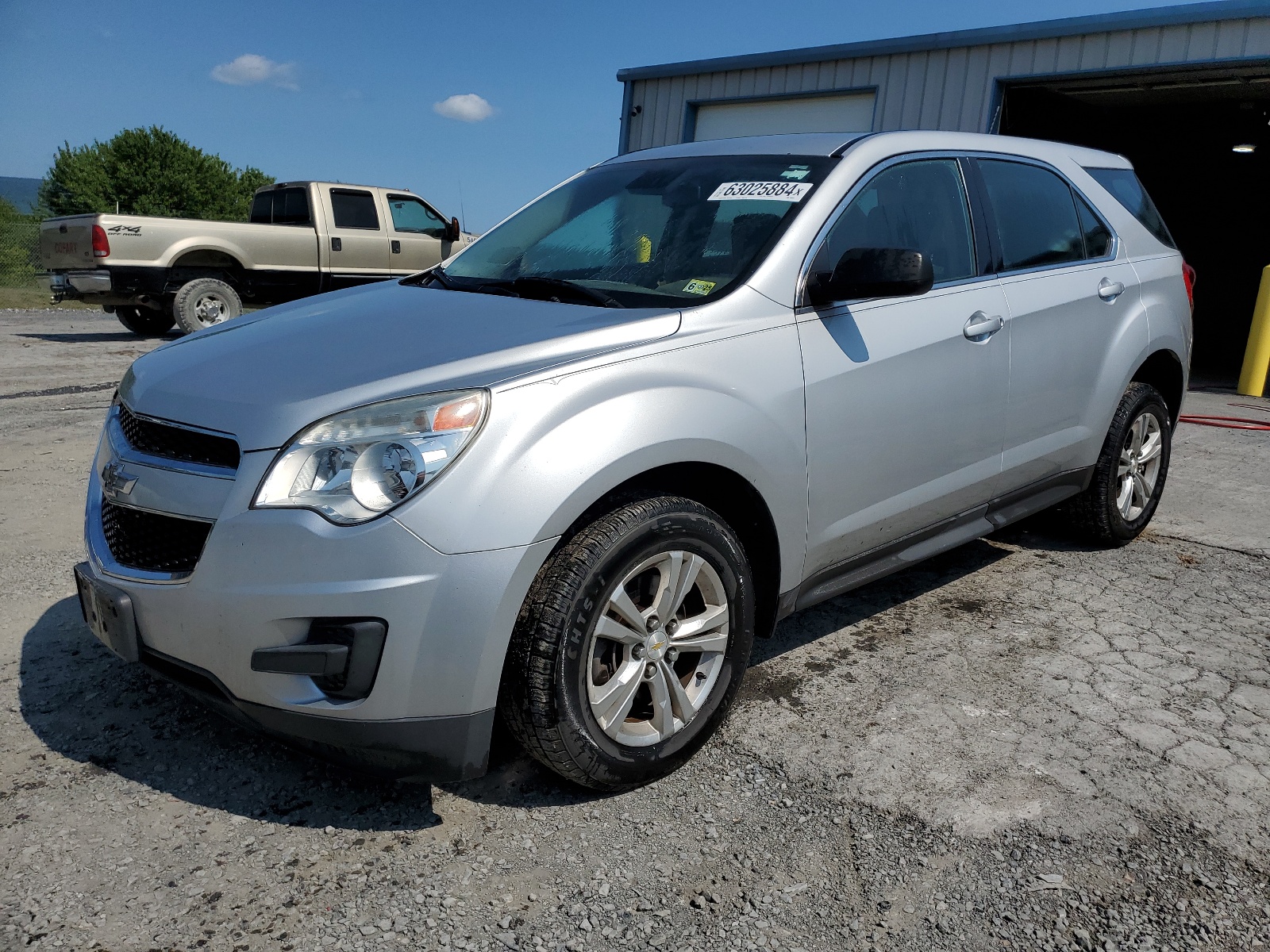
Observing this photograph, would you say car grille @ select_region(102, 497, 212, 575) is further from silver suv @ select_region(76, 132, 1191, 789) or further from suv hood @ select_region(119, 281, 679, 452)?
suv hood @ select_region(119, 281, 679, 452)

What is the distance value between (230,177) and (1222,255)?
58282 millimetres

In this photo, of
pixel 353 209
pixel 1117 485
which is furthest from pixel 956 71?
pixel 1117 485

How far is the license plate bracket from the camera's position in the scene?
92.7 inches

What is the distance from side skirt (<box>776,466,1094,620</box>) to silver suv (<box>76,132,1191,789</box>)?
15 mm

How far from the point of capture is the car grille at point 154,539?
7.52ft

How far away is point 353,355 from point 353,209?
11.7 meters

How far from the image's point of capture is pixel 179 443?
2.42 metres

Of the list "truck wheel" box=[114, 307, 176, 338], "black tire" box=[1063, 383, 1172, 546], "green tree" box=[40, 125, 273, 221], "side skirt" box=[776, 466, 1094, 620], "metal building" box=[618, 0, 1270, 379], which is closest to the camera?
"side skirt" box=[776, 466, 1094, 620]

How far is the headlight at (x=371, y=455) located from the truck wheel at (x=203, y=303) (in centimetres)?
1069

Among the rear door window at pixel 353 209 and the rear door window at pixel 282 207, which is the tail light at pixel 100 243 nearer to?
the rear door window at pixel 282 207

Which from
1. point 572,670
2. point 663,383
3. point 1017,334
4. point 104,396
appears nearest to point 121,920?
point 572,670

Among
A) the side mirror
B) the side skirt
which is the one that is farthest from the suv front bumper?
the side mirror

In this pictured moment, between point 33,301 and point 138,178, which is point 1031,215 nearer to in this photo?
point 33,301

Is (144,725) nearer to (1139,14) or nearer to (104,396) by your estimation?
(104,396)
